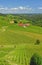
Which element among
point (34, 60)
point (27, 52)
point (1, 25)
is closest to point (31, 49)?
point (27, 52)

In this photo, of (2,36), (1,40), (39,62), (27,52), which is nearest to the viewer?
(39,62)

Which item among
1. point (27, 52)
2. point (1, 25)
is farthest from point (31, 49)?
point (1, 25)

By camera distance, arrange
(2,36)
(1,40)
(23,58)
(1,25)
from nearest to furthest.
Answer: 1. (23,58)
2. (1,40)
3. (2,36)
4. (1,25)

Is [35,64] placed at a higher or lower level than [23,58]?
higher

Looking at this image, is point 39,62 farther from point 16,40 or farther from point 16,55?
point 16,40

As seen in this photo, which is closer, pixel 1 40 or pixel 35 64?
pixel 35 64

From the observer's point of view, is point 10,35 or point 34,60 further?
point 10,35

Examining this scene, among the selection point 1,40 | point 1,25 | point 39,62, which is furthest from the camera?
point 1,25

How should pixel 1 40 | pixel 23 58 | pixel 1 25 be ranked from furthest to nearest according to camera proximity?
pixel 1 25 → pixel 1 40 → pixel 23 58

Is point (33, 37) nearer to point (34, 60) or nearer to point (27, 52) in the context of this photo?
point (27, 52)
